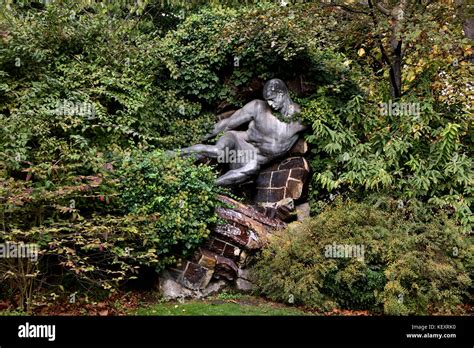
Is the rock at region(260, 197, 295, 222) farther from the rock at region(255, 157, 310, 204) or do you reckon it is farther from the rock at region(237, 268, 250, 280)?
the rock at region(237, 268, 250, 280)

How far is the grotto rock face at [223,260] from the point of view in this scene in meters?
6.65

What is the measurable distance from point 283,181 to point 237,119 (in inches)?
56.8

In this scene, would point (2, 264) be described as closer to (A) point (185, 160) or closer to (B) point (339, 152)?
(A) point (185, 160)

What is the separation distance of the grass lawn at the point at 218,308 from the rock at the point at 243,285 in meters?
0.33

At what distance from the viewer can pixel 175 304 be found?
6.32 metres

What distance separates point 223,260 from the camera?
22.5ft

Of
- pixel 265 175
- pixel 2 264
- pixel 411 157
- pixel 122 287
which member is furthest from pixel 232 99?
pixel 2 264

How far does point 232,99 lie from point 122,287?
4.39 metres

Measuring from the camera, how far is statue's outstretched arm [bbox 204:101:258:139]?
29.0 ft

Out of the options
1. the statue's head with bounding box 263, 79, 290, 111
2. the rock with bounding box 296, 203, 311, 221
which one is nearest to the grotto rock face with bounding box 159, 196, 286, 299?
the rock with bounding box 296, 203, 311, 221

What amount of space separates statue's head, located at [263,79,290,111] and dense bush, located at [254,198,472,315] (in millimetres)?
2573

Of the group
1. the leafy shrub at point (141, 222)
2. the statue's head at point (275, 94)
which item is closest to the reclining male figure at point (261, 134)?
the statue's head at point (275, 94)

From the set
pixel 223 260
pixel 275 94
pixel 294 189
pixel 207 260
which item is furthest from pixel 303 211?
pixel 207 260

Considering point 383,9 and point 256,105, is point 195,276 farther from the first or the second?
point 383,9
